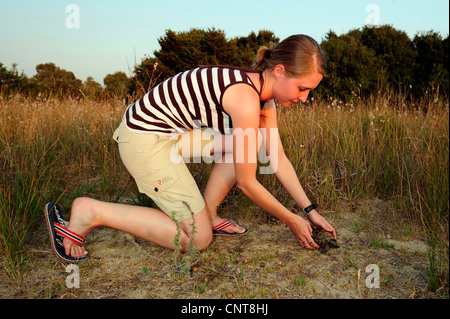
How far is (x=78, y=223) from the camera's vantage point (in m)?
2.16

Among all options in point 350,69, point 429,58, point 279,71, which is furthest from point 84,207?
point 429,58

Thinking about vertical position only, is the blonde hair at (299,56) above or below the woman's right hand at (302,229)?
above

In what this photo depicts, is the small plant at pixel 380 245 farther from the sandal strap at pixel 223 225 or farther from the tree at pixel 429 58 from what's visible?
the tree at pixel 429 58

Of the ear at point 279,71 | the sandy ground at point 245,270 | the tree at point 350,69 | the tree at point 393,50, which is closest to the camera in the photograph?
the sandy ground at point 245,270

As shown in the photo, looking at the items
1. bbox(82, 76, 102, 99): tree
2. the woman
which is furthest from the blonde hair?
bbox(82, 76, 102, 99): tree

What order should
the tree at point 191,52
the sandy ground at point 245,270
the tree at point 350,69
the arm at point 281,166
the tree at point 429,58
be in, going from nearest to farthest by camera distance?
the sandy ground at point 245,270 < the arm at point 281,166 < the tree at point 350,69 < the tree at point 429,58 < the tree at point 191,52

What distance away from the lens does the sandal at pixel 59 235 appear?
6.98 ft

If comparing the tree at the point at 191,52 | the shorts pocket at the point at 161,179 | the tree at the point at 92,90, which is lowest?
the shorts pocket at the point at 161,179

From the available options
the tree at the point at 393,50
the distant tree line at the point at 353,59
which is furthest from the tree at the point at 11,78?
the tree at the point at 393,50

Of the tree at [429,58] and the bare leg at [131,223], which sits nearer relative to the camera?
the bare leg at [131,223]

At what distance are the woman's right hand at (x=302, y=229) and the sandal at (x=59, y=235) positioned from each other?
1332 mm

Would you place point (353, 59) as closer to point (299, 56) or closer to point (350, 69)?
point (350, 69)

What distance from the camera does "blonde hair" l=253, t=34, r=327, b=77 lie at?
1901mm
